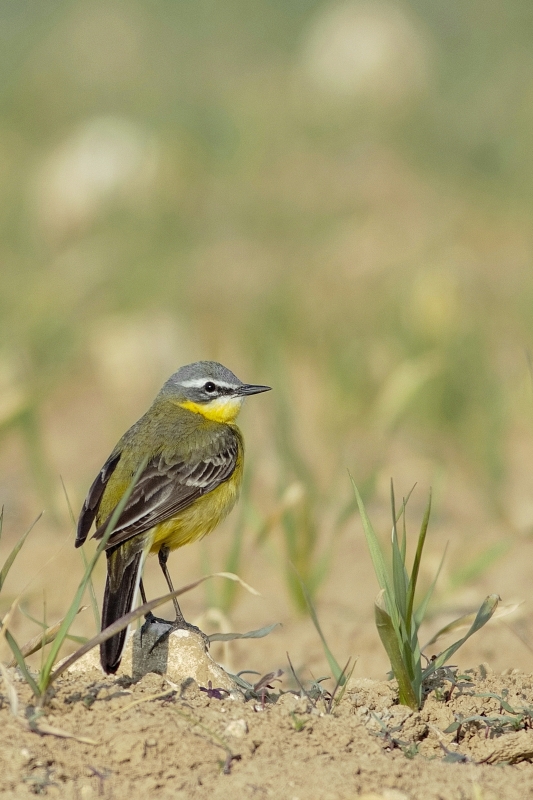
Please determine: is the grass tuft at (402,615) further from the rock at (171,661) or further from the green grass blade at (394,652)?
the rock at (171,661)

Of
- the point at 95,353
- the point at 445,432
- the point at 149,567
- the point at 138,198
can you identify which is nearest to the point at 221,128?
the point at 138,198

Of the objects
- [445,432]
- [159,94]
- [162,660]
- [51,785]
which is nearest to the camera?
[51,785]

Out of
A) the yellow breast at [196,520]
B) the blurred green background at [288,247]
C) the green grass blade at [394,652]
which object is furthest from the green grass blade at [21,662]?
the blurred green background at [288,247]

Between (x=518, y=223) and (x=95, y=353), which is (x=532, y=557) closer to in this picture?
(x=95, y=353)

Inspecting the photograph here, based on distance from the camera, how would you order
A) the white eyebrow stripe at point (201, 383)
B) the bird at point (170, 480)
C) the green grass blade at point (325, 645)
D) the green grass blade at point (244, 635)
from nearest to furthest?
the green grass blade at point (325, 645) → the green grass blade at point (244, 635) → the bird at point (170, 480) → the white eyebrow stripe at point (201, 383)

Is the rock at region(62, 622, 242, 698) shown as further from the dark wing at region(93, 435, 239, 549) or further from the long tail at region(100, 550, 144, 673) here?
the dark wing at region(93, 435, 239, 549)

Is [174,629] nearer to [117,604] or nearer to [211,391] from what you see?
[117,604]

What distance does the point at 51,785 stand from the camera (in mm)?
3527

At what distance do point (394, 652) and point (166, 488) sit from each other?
1.56m

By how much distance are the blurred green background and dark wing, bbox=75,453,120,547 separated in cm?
103

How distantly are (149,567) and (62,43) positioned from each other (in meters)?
24.2

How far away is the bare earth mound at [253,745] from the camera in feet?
11.8

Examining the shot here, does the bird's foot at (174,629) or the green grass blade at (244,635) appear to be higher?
the bird's foot at (174,629)

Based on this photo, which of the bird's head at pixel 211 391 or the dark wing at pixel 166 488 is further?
the bird's head at pixel 211 391
